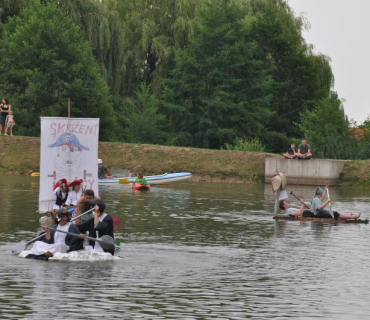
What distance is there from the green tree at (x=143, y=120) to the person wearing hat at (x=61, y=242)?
41.5m

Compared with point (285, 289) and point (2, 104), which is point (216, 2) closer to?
point (2, 104)

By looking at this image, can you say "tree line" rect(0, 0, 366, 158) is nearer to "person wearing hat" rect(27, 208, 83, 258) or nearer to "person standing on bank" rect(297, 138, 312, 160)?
"person standing on bank" rect(297, 138, 312, 160)

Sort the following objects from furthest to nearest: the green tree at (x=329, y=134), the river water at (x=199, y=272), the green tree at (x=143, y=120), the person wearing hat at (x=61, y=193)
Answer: the green tree at (x=143, y=120), the green tree at (x=329, y=134), the person wearing hat at (x=61, y=193), the river water at (x=199, y=272)

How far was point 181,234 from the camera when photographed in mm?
29703

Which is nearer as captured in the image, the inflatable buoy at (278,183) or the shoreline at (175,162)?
the inflatable buoy at (278,183)

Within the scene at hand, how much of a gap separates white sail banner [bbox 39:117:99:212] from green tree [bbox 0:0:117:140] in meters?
29.7

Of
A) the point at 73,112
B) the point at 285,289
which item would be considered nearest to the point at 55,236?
the point at 285,289

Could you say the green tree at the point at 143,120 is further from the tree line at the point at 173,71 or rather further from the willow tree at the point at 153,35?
the willow tree at the point at 153,35

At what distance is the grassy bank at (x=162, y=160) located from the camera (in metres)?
57.5

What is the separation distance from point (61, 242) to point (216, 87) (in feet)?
149

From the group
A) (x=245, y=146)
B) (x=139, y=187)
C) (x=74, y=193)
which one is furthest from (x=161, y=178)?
(x=74, y=193)

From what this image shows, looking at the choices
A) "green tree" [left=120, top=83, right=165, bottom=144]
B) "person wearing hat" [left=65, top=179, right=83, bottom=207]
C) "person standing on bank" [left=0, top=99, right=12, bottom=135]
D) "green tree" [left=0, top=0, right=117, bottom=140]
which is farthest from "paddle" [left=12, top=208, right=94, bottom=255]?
"green tree" [left=120, top=83, right=165, bottom=144]

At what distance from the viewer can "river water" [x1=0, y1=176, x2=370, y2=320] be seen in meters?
18.3

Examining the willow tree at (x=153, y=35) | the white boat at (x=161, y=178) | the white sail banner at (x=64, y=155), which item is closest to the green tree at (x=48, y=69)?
the willow tree at (x=153, y=35)
